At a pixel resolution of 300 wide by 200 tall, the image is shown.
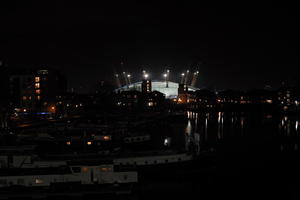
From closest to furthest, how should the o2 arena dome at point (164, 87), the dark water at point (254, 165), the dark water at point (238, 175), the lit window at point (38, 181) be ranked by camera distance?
the lit window at point (38, 181), the dark water at point (238, 175), the dark water at point (254, 165), the o2 arena dome at point (164, 87)

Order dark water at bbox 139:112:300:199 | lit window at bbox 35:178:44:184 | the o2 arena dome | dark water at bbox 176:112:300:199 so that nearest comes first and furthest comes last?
lit window at bbox 35:178:44:184 < dark water at bbox 139:112:300:199 < dark water at bbox 176:112:300:199 < the o2 arena dome

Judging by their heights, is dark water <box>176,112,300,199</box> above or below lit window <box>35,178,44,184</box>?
below

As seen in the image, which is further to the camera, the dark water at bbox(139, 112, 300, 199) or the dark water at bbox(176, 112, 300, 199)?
the dark water at bbox(176, 112, 300, 199)

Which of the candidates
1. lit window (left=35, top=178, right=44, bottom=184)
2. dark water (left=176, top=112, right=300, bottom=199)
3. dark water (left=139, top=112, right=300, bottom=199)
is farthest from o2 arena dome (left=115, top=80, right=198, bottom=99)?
lit window (left=35, top=178, right=44, bottom=184)

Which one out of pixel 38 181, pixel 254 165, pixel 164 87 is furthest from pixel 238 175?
pixel 164 87

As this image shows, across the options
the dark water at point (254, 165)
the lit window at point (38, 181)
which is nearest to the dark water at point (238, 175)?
the dark water at point (254, 165)

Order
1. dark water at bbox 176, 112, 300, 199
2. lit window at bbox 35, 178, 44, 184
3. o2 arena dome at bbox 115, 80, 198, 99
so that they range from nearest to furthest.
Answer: lit window at bbox 35, 178, 44, 184 < dark water at bbox 176, 112, 300, 199 < o2 arena dome at bbox 115, 80, 198, 99

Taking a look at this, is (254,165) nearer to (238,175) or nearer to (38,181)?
(238,175)

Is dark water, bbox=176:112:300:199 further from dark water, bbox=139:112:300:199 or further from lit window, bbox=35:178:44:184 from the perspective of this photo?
lit window, bbox=35:178:44:184

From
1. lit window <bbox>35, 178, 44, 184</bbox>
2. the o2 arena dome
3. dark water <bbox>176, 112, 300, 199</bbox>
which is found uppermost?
the o2 arena dome

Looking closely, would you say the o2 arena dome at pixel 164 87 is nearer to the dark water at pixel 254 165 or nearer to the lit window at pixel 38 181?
the dark water at pixel 254 165

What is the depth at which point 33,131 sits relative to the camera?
11.4 m

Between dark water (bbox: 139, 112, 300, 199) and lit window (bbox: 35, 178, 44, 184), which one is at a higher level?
lit window (bbox: 35, 178, 44, 184)

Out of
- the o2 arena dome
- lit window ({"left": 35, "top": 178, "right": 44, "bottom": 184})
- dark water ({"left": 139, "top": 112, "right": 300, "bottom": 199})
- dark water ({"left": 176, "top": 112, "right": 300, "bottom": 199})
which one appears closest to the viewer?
lit window ({"left": 35, "top": 178, "right": 44, "bottom": 184})
